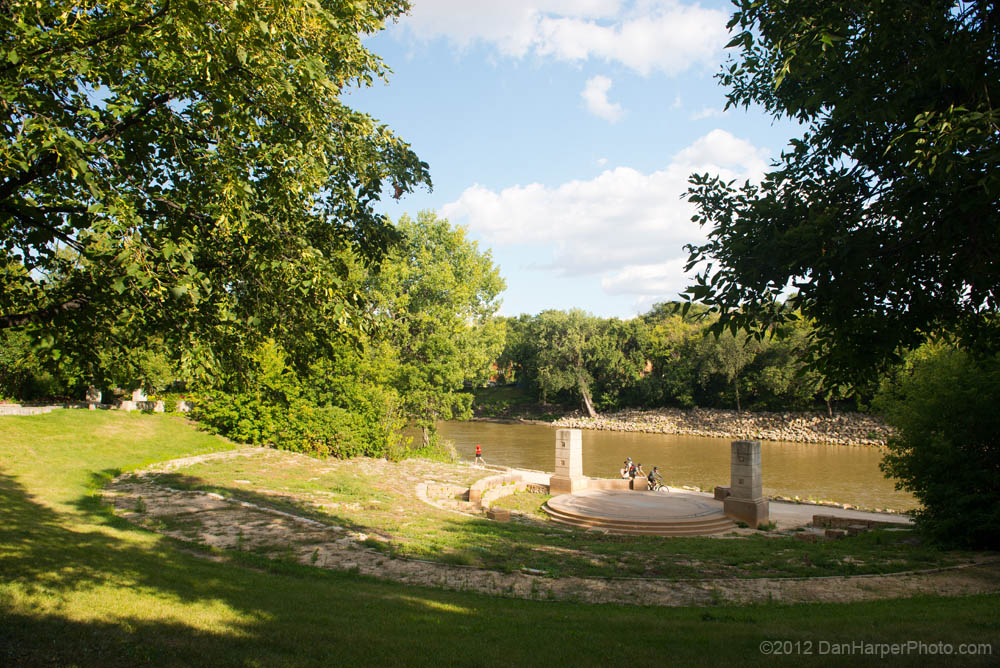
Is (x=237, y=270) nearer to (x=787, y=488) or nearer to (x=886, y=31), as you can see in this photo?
(x=886, y=31)

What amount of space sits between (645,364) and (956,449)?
191 feet

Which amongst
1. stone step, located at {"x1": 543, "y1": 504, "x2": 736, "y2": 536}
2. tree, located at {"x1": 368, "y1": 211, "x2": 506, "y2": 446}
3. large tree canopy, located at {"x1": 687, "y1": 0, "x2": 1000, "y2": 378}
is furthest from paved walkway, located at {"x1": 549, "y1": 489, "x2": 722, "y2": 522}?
tree, located at {"x1": 368, "y1": 211, "x2": 506, "y2": 446}

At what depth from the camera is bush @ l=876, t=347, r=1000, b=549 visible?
445 inches

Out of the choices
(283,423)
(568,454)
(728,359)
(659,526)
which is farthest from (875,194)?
(728,359)

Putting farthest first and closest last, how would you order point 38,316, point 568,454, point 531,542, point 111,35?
point 568,454, point 531,542, point 38,316, point 111,35

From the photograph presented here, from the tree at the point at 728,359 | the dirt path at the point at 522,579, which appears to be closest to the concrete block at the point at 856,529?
the dirt path at the point at 522,579

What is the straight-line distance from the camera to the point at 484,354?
34.8 metres

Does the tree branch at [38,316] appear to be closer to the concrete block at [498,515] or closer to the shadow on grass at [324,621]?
the shadow on grass at [324,621]

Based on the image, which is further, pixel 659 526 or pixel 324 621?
pixel 659 526

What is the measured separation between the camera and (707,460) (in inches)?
1393

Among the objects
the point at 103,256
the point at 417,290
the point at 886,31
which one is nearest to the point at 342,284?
the point at 103,256

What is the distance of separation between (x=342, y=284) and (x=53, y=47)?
9.40 ft

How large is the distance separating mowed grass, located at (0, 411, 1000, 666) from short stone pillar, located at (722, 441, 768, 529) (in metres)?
8.45

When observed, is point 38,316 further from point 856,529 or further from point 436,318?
point 436,318
